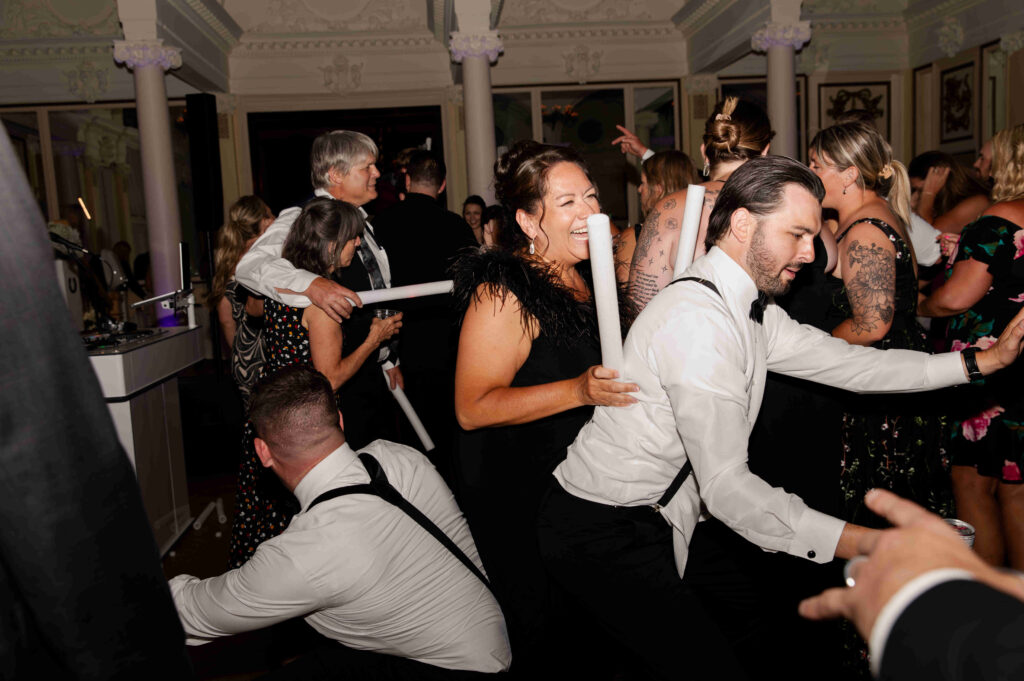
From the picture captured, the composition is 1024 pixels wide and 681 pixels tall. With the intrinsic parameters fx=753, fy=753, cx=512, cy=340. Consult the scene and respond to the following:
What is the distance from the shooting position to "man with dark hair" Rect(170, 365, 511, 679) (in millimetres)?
1448

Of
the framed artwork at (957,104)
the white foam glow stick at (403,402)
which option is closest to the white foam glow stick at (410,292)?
the white foam glow stick at (403,402)

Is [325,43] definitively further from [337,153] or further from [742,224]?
[742,224]

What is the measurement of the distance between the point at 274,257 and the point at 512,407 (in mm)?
1283

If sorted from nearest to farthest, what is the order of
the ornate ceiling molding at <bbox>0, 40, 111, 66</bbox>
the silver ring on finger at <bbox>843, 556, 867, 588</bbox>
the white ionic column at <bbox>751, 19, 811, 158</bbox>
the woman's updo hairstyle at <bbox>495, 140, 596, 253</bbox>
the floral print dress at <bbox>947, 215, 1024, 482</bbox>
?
the silver ring on finger at <bbox>843, 556, 867, 588</bbox> → the woman's updo hairstyle at <bbox>495, 140, 596, 253</bbox> → the floral print dress at <bbox>947, 215, 1024, 482</bbox> → the white ionic column at <bbox>751, 19, 811, 158</bbox> → the ornate ceiling molding at <bbox>0, 40, 111, 66</bbox>

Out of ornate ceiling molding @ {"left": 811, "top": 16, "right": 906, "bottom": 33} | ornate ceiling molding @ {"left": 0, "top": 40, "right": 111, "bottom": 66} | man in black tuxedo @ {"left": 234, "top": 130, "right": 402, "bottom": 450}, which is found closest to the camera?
man in black tuxedo @ {"left": 234, "top": 130, "right": 402, "bottom": 450}

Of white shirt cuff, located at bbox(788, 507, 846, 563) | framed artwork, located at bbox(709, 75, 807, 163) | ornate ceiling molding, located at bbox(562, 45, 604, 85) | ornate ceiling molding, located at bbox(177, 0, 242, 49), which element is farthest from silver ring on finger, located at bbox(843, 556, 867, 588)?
framed artwork, located at bbox(709, 75, 807, 163)

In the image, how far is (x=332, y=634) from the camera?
1608 millimetres

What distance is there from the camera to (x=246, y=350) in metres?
2.81

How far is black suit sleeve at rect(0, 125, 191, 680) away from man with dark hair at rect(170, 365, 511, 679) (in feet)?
3.15

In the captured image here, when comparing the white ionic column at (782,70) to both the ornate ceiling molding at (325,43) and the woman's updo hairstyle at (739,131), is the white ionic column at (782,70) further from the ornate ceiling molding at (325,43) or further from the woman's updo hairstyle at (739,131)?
the woman's updo hairstyle at (739,131)

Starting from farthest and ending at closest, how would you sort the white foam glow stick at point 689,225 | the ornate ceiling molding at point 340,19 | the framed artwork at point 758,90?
the framed artwork at point 758,90 < the ornate ceiling molding at point 340,19 < the white foam glow stick at point 689,225

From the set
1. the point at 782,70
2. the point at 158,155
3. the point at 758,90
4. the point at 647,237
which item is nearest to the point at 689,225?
the point at 647,237

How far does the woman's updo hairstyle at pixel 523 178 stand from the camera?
5.87ft

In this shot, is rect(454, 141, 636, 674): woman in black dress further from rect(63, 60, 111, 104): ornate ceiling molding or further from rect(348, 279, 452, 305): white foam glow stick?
rect(63, 60, 111, 104): ornate ceiling molding
